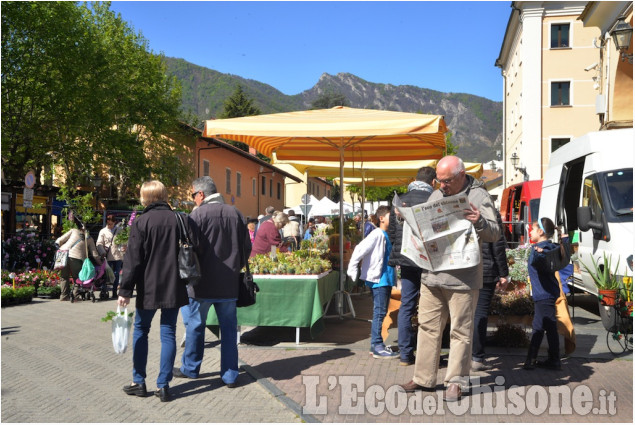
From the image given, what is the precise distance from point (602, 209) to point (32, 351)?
27.0 ft

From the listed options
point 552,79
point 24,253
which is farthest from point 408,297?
point 552,79

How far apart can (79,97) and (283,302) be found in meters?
22.9

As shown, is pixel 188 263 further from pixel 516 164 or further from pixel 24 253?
pixel 516 164

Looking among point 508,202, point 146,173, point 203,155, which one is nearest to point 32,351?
point 508,202

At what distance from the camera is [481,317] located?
6.32 m

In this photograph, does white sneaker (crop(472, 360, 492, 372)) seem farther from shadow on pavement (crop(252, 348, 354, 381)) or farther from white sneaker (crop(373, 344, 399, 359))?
shadow on pavement (crop(252, 348, 354, 381))

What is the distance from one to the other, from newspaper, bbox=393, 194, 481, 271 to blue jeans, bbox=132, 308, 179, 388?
6.98ft

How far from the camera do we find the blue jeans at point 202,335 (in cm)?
580

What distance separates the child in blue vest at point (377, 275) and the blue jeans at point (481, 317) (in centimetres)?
88

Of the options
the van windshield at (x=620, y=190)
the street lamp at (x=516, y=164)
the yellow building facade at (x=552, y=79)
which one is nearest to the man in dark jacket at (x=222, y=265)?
the van windshield at (x=620, y=190)

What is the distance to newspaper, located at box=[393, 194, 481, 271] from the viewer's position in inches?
187

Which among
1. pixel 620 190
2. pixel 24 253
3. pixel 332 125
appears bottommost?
pixel 24 253

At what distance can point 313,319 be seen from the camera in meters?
7.46

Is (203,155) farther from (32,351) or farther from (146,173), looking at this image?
(32,351)
